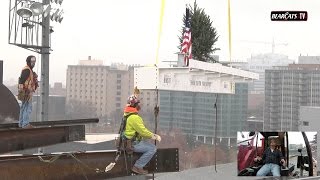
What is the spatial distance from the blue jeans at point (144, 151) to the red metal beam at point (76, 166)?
0.48ft

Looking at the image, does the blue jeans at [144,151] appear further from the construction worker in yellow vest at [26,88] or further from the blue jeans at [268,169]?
the blue jeans at [268,169]

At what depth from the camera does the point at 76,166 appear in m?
9.63

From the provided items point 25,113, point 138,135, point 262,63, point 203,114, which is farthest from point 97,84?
point 138,135

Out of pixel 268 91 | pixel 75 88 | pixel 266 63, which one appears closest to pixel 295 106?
pixel 268 91

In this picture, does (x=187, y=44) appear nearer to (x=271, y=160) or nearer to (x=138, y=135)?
(x=271, y=160)

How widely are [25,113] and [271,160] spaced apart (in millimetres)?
6849

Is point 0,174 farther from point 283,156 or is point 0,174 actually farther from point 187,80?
point 187,80

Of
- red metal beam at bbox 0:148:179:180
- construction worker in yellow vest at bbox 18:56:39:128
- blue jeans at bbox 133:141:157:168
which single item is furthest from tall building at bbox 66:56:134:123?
blue jeans at bbox 133:141:157:168

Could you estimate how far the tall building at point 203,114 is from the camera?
2411cm

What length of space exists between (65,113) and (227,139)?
789 centimetres

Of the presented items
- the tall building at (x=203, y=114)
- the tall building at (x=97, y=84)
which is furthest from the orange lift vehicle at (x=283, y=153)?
the tall building at (x=97, y=84)

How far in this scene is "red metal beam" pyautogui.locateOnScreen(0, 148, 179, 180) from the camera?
8523 mm

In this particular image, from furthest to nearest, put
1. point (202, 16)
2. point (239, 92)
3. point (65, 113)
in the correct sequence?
point (239, 92)
point (65, 113)
point (202, 16)

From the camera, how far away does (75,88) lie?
27.3 metres
